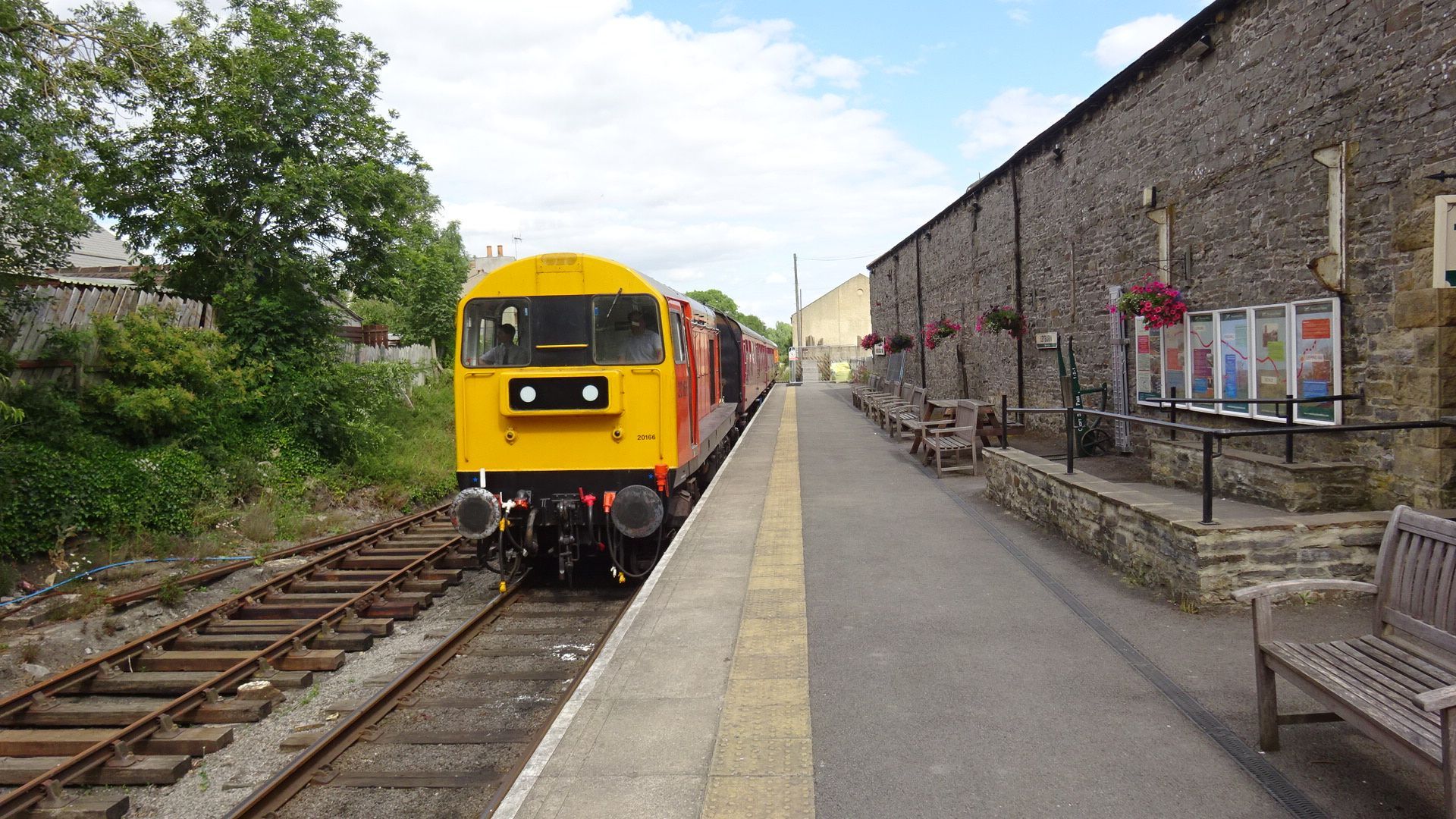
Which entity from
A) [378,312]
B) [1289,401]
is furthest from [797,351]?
[1289,401]

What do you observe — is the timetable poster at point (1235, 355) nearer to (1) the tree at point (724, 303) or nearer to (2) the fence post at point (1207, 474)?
(2) the fence post at point (1207, 474)

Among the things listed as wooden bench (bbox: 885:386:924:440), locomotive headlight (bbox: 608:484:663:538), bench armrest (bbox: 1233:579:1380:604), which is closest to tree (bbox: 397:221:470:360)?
wooden bench (bbox: 885:386:924:440)

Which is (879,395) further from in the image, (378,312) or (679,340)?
(378,312)

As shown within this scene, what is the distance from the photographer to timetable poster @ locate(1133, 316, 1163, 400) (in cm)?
1115

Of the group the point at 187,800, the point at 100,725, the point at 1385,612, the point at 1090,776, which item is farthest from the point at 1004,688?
the point at 100,725

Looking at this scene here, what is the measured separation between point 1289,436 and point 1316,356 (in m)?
1.66

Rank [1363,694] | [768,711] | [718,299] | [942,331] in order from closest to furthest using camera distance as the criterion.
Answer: [1363,694] → [768,711] → [942,331] → [718,299]

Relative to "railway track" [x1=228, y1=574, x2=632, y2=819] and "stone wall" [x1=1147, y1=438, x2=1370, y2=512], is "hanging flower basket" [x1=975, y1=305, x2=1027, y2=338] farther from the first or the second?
"railway track" [x1=228, y1=574, x2=632, y2=819]

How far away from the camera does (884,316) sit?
1390 inches

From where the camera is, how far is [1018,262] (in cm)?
1722

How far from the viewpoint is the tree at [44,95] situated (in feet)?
26.4

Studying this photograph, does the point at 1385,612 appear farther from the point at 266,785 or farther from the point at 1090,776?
the point at 266,785

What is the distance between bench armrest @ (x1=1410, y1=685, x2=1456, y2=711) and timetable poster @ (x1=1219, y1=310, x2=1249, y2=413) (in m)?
7.03

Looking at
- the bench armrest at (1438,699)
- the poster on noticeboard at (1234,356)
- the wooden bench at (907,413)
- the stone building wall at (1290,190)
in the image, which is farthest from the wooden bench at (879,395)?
the bench armrest at (1438,699)
